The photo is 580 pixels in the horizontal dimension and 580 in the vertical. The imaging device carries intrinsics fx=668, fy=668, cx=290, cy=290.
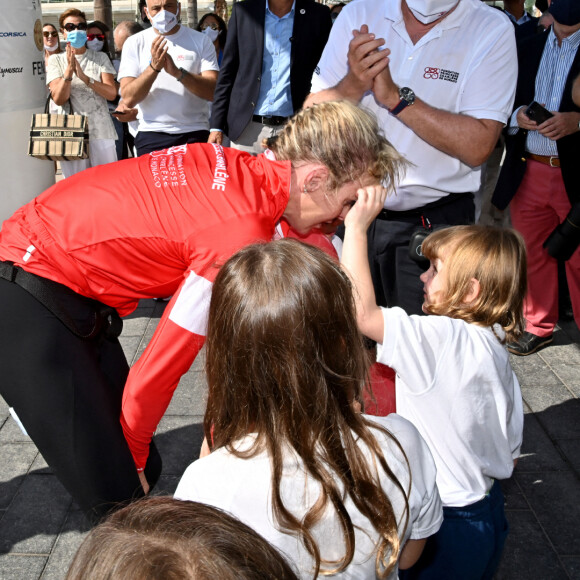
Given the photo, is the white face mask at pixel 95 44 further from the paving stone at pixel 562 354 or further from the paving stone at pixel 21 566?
the paving stone at pixel 21 566

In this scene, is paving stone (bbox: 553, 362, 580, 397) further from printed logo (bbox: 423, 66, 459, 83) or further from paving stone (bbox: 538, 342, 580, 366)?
printed logo (bbox: 423, 66, 459, 83)

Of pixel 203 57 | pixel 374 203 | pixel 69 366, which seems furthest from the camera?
pixel 203 57

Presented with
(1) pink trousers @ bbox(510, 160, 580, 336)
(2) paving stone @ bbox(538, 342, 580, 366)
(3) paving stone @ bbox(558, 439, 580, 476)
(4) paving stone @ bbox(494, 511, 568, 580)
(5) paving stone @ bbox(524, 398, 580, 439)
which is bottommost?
(2) paving stone @ bbox(538, 342, 580, 366)

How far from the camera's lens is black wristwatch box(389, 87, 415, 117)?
2.55 meters

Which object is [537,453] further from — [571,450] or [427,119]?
[427,119]

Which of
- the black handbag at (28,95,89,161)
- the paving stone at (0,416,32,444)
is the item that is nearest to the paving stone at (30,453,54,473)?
the paving stone at (0,416,32,444)

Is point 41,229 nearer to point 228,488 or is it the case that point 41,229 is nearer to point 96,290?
point 96,290

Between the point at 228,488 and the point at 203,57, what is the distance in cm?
463

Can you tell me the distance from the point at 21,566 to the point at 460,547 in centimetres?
163

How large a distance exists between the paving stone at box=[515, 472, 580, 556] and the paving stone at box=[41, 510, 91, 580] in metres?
1.75

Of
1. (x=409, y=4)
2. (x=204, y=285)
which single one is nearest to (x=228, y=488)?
(x=204, y=285)

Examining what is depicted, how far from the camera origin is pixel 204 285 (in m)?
1.79

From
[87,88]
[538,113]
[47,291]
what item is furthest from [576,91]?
[87,88]

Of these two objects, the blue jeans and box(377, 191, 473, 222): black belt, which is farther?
box(377, 191, 473, 222): black belt
